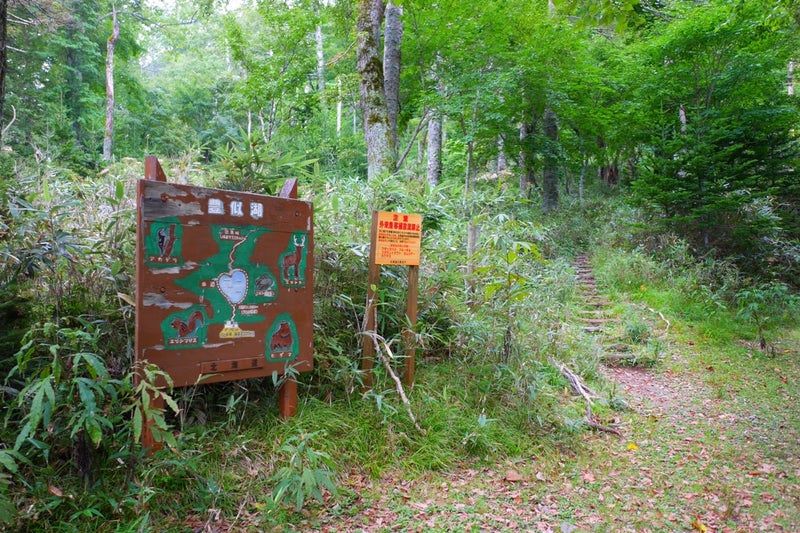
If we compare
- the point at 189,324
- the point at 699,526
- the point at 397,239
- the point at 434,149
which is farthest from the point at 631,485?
the point at 434,149

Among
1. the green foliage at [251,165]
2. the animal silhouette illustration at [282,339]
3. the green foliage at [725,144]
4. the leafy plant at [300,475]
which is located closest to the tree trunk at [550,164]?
the green foliage at [725,144]

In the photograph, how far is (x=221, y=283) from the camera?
3.12 metres

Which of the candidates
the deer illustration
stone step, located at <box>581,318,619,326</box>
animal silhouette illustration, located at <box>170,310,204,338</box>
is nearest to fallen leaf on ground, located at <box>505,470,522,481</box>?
the deer illustration

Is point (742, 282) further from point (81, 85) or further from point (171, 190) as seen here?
point (81, 85)

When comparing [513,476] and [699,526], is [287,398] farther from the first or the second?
[699,526]

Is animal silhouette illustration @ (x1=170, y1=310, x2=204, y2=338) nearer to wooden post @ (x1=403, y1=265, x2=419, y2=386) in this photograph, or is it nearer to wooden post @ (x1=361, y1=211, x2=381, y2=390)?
wooden post @ (x1=361, y1=211, x2=381, y2=390)

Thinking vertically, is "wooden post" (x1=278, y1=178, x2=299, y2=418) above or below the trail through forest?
above

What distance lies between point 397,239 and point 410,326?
77 centimetres

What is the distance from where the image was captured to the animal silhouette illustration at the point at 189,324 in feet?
9.63

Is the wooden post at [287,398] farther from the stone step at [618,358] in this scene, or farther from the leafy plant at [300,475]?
the stone step at [618,358]

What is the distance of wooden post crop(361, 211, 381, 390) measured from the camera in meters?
3.88

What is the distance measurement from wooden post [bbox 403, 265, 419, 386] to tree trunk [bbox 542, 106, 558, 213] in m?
11.0

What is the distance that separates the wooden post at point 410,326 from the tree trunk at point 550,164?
10978 millimetres

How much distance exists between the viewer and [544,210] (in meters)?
15.1
